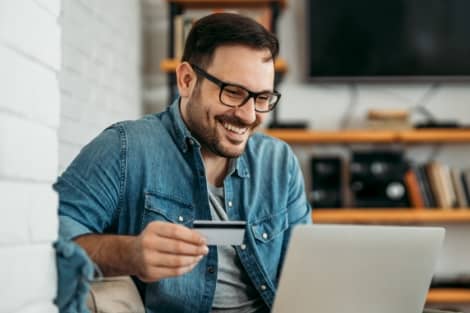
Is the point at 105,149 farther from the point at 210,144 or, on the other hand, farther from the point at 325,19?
the point at 325,19

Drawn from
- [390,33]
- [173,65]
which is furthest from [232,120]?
[390,33]

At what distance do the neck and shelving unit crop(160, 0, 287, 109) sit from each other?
167cm

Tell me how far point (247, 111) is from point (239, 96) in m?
0.04

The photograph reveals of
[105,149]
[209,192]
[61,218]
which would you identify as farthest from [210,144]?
[61,218]

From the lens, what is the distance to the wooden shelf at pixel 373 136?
10.7 ft

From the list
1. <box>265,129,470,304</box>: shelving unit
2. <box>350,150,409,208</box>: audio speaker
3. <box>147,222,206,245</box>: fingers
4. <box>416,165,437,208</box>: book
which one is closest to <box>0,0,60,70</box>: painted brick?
<box>147,222,206,245</box>: fingers

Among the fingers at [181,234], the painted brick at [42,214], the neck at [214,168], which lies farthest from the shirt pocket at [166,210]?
the painted brick at [42,214]

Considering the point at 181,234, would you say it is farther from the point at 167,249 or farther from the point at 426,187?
the point at 426,187

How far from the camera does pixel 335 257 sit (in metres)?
1.23

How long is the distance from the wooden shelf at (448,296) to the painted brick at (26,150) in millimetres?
2445

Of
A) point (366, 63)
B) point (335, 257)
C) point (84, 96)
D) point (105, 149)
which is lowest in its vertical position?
point (335, 257)

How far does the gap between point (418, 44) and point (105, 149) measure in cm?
231

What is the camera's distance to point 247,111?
5.40ft

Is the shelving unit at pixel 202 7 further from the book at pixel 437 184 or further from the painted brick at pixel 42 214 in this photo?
the painted brick at pixel 42 214
